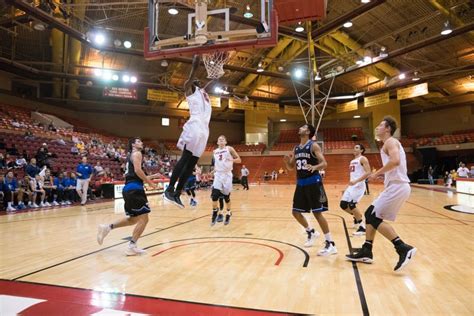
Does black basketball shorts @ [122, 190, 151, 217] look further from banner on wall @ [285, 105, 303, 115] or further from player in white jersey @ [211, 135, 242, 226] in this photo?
banner on wall @ [285, 105, 303, 115]

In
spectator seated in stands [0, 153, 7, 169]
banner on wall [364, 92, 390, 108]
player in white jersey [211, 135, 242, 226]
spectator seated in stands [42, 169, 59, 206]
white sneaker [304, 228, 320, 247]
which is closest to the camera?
white sneaker [304, 228, 320, 247]

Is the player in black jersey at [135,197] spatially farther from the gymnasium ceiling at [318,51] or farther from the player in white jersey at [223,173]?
the gymnasium ceiling at [318,51]

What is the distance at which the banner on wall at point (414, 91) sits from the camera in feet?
73.7

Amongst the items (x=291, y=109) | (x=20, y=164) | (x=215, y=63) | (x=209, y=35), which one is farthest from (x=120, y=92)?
(x=209, y=35)

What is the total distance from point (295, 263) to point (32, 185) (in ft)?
34.2

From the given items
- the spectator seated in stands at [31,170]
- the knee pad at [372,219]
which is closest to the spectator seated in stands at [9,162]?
the spectator seated in stands at [31,170]

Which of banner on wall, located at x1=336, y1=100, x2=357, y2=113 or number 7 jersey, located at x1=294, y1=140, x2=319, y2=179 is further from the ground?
banner on wall, located at x1=336, y1=100, x2=357, y2=113

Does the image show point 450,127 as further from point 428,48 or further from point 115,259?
point 115,259

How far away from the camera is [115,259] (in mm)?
4641

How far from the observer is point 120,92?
24094 millimetres

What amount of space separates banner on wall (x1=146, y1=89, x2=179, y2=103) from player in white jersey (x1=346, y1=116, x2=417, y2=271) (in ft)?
71.1

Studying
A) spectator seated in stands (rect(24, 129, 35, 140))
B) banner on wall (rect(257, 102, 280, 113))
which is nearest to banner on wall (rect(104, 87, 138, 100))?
spectator seated in stands (rect(24, 129, 35, 140))

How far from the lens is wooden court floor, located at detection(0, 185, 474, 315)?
9.81 feet

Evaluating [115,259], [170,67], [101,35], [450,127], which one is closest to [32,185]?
[115,259]
